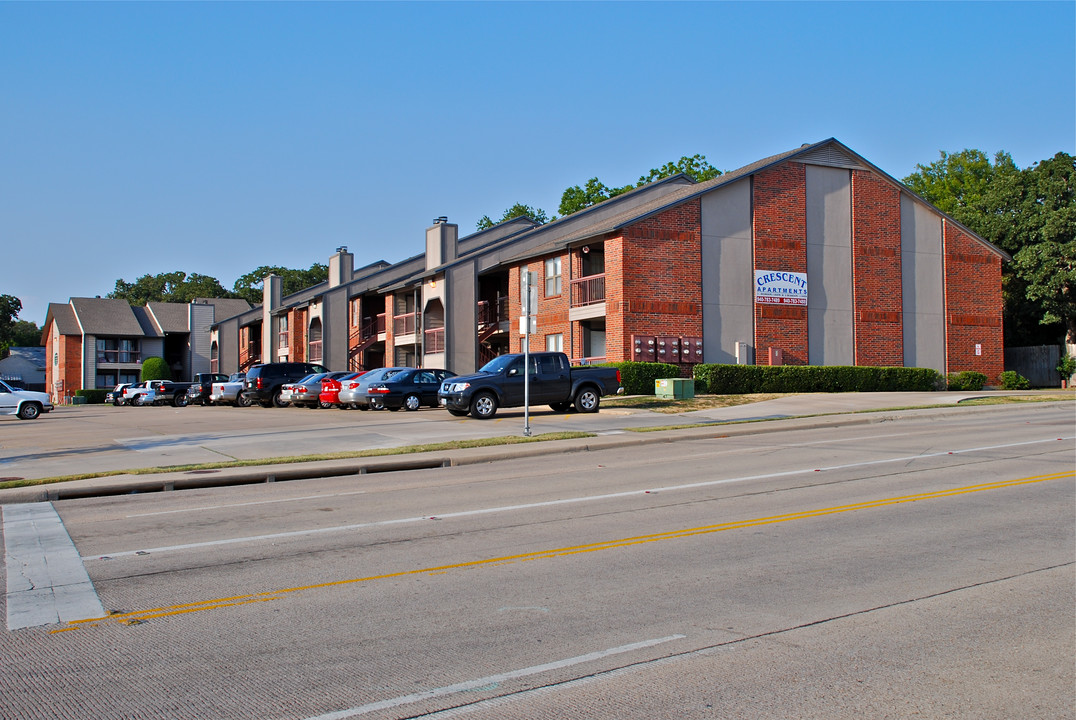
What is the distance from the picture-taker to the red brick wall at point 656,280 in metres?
32.4

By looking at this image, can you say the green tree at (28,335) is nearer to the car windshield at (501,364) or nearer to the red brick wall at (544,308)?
the red brick wall at (544,308)

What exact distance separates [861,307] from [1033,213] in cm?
1616

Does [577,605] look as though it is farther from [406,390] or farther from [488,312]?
[488,312]

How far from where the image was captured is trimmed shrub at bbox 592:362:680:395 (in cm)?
3064

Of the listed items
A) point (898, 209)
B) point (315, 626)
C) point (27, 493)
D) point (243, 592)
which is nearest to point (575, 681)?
point (315, 626)

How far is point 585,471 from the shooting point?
46.6 ft

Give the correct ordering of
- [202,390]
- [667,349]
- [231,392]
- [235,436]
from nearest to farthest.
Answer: [235,436] → [667,349] → [231,392] → [202,390]

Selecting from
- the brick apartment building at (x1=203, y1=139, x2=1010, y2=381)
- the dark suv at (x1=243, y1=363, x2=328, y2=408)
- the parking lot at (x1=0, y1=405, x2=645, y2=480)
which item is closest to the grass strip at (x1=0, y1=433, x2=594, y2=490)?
the parking lot at (x1=0, y1=405, x2=645, y2=480)

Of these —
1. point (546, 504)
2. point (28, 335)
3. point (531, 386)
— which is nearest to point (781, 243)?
point (531, 386)

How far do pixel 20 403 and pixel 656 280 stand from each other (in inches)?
1045

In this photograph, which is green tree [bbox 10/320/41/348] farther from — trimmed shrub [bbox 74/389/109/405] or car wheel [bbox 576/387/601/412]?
car wheel [bbox 576/387/601/412]

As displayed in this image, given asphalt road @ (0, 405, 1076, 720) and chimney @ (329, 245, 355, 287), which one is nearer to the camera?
asphalt road @ (0, 405, 1076, 720)

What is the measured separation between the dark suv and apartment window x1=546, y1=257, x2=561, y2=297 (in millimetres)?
11369

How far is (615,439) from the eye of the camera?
18.6 meters
